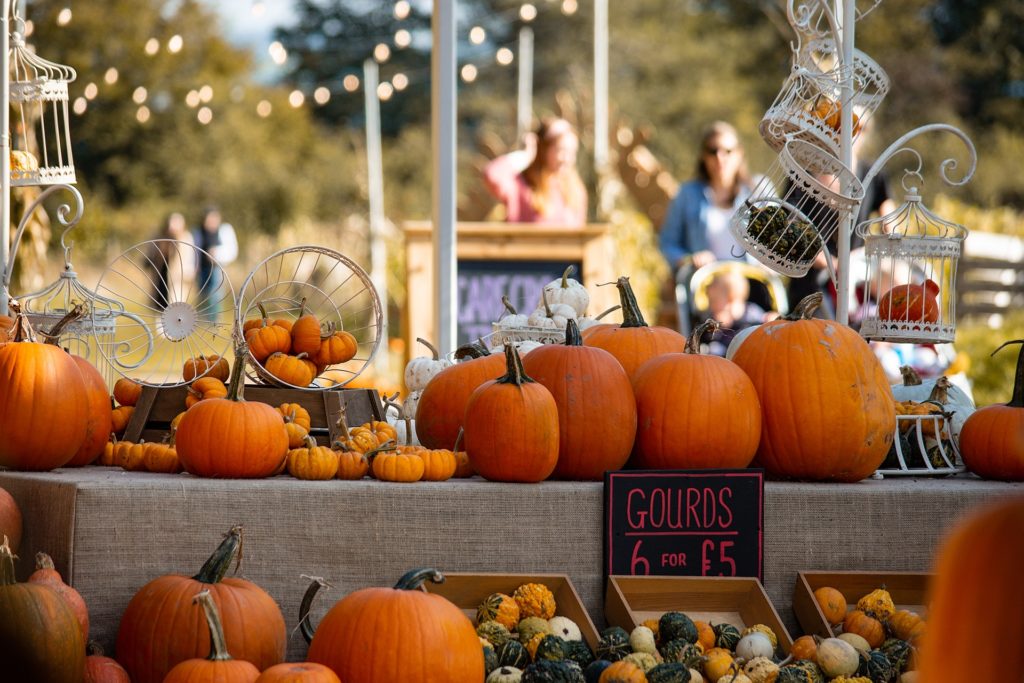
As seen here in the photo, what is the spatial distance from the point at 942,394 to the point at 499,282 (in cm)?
412

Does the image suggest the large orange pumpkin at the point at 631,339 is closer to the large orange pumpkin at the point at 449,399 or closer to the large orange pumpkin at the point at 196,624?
the large orange pumpkin at the point at 449,399

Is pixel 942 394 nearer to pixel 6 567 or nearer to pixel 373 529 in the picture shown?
pixel 373 529

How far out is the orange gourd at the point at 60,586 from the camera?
225 cm

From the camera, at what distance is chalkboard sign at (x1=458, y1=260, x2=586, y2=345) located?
7070 millimetres

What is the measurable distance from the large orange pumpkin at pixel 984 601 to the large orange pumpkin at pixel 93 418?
223cm

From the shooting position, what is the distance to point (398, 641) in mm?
2137

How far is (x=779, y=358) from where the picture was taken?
2.85 meters

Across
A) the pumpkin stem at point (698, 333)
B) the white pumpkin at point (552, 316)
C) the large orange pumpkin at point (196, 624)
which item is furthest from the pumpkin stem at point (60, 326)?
the pumpkin stem at point (698, 333)

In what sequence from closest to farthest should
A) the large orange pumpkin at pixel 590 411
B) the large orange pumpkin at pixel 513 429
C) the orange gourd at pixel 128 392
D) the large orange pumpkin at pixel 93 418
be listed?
the large orange pumpkin at pixel 513 429
the large orange pumpkin at pixel 590 411
the large orange pumpkin at pixel 93 418
the orange gourd at pixel 128 392

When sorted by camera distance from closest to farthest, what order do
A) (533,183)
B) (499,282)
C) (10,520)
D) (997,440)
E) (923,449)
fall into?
(10,520) < (997,440) < (923,449) < (499,282) < (533,183)

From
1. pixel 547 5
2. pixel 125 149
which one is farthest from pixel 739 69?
pixel 125 149

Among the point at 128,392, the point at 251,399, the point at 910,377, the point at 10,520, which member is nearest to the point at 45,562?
the point at 10,520

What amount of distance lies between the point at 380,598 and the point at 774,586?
0.96 m

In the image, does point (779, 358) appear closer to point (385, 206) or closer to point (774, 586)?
point (774, 586)
